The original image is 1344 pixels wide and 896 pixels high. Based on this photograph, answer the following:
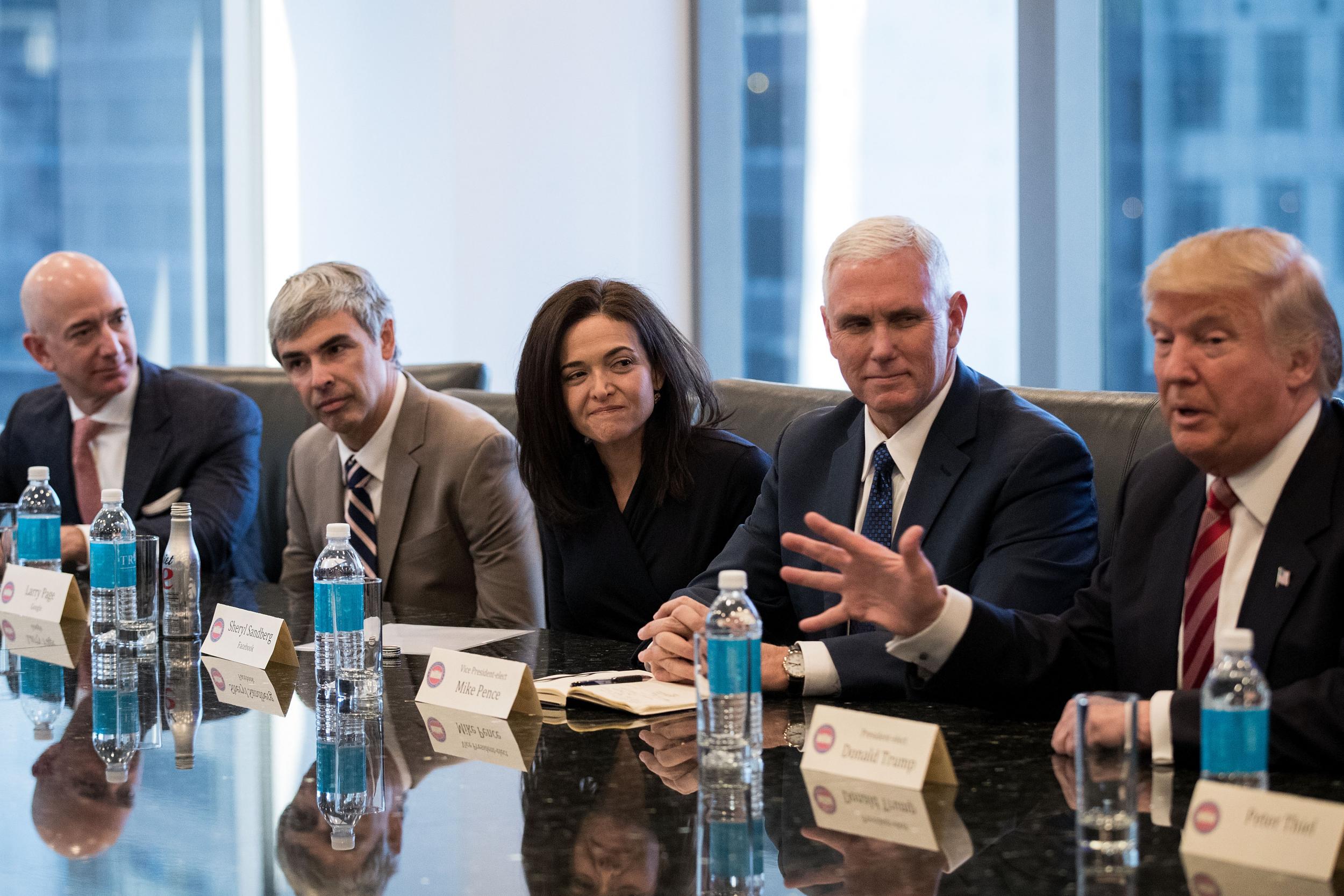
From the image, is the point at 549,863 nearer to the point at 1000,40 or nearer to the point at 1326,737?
the point at 1326,737

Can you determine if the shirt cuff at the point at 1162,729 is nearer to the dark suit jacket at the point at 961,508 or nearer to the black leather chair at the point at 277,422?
the dark suit jacket at the point at 961,508

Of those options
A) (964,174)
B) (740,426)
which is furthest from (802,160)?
(740,426)

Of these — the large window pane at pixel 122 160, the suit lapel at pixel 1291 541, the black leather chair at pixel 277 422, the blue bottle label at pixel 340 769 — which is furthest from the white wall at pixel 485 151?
the suit lapel at pixel 1291 541

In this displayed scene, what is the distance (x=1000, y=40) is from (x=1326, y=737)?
379 centimetres

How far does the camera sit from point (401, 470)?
324cm

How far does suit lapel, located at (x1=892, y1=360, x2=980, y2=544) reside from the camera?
2299 millimetres

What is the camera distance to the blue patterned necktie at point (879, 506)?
7.78 feet

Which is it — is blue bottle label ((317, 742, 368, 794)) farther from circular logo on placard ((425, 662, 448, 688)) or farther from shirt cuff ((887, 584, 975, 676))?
shirt cuff ((887, 584, 975, 676))

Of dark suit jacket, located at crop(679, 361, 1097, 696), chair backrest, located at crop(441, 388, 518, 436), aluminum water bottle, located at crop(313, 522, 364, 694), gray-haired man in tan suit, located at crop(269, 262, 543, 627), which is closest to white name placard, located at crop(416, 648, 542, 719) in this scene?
aluminum water bottle, located at crop(313, 522, 364, 694)

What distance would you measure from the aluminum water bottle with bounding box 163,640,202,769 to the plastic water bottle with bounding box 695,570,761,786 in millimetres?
648

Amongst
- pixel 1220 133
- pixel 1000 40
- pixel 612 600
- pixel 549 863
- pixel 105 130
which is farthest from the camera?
pixel 105 130

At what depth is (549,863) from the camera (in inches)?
52.4

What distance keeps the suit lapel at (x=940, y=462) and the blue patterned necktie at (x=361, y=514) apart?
1.39m

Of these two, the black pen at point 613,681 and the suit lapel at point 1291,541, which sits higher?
the suit lapel at point 1291,541
